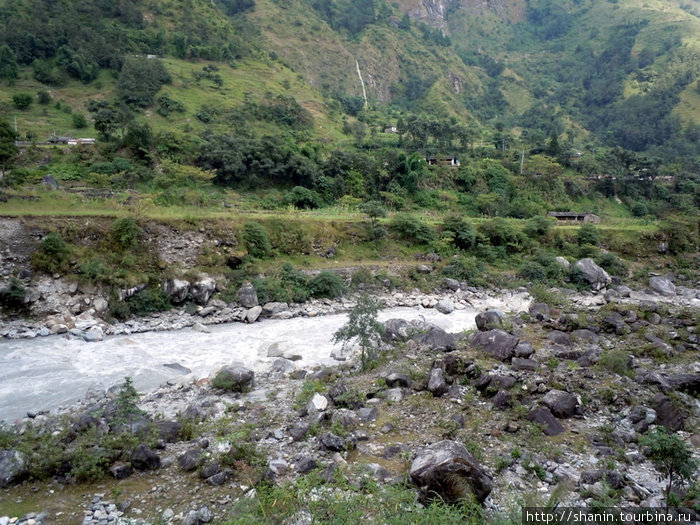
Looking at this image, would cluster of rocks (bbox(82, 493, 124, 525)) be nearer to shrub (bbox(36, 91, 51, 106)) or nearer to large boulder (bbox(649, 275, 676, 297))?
large boulder (bbox(649, 275, 676, 297))

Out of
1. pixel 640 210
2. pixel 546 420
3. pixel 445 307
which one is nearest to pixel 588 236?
pixel 445 307

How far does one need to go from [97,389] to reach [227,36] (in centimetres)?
7300

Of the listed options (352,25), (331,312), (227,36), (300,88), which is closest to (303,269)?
(331,312)

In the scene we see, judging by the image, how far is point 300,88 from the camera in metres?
67.7

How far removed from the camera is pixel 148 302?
63.6ft

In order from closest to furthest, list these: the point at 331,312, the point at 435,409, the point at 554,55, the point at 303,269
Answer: the point at 435,409 → the point at 331,312 → the point at 303,269 → the point at 554,55

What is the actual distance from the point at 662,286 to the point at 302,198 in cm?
2726

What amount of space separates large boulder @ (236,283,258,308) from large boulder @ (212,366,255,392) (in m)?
8.61

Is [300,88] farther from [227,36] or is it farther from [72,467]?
[72,467]

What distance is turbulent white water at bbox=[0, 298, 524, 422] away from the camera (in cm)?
1229

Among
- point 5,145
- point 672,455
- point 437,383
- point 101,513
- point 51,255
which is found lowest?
point 437,383

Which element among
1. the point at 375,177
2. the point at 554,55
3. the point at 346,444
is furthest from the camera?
the point at 554,55

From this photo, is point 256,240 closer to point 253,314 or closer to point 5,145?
point 253,314

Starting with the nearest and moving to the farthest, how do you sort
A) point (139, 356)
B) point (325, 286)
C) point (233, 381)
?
1. point (233, 381)
2. point (139, 356)
3. point (325, 286)
